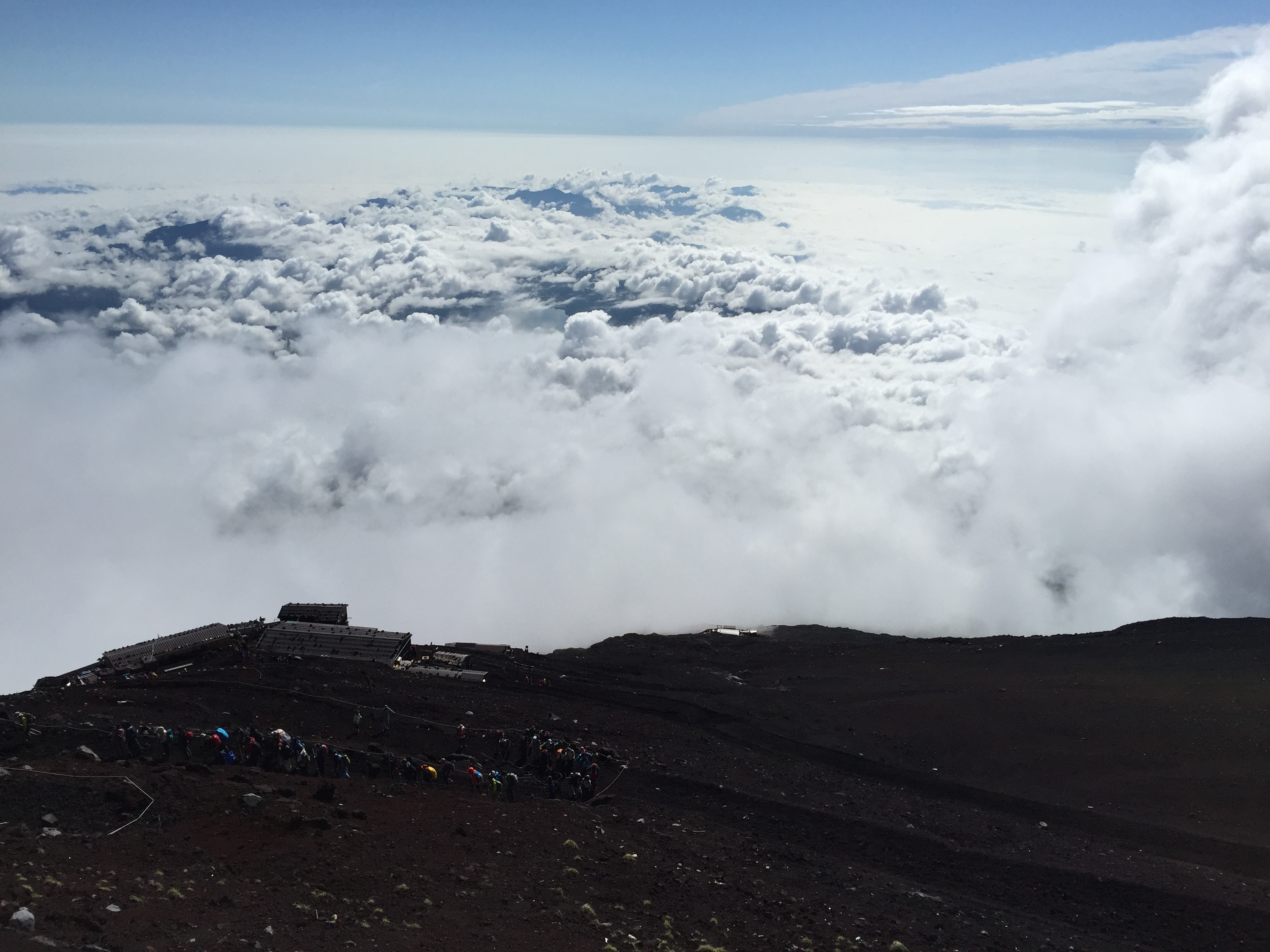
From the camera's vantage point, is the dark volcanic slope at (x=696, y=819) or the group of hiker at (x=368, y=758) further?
the group of hiker at (x=368, y=758)

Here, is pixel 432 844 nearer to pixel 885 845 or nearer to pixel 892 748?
pixel 885 845

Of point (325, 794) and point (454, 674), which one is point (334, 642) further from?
point (325, 794)

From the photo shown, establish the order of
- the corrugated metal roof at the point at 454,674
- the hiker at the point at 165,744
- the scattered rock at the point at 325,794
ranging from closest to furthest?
the scattered rock at the point at 325,794
the hiker at the point at 165,744
the corrugated metal roof at the point at 454,674

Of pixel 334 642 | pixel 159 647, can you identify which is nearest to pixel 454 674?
pixel 334 642

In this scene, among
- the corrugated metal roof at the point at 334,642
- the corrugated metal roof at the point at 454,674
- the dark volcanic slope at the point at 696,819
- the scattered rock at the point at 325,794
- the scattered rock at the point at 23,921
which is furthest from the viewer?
the corrugated metal roof at the point at 334,642

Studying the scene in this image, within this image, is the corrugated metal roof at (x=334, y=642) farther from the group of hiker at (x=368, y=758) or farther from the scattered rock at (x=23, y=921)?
the scattered rock at (x=23, y=921)

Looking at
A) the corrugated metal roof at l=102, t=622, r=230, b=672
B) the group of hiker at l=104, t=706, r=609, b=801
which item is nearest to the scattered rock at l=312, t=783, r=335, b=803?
the group of hiker at l=104, t=706, r=609, b=801

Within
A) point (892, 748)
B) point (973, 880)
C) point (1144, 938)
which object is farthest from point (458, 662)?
point (1144, 938)

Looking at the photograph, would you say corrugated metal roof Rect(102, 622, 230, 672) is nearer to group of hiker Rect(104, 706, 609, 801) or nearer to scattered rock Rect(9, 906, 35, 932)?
group of hiker Rect(104, 706, 609, 801)

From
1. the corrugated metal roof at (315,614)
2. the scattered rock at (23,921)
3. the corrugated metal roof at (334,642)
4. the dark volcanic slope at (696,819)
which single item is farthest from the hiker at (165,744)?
the corrugated metal roof at (315,614)
